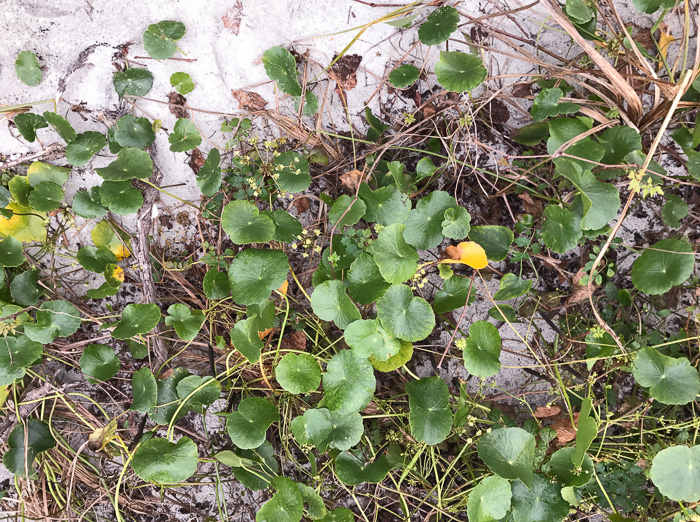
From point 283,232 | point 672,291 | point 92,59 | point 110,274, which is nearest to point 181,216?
point 110,274

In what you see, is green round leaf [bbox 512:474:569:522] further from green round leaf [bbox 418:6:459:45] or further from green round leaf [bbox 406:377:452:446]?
green round leaf [bbox 418:6:459:45]

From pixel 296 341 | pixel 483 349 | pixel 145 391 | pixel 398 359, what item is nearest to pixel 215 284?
pixel 296 341

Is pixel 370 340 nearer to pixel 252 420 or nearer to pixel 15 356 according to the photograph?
pixel 252 420

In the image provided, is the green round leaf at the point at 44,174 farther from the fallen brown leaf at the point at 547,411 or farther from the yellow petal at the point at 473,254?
the fallen brown leaf at the point at 547,411

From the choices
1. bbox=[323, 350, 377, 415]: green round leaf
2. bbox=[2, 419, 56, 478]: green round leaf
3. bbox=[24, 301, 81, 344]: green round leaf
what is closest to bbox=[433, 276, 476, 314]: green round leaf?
bbox=[323, 350, 377, 415]: green round leaf

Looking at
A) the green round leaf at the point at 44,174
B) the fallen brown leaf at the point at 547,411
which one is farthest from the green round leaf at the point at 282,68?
the fallen brown leaf at the point at 547,411
